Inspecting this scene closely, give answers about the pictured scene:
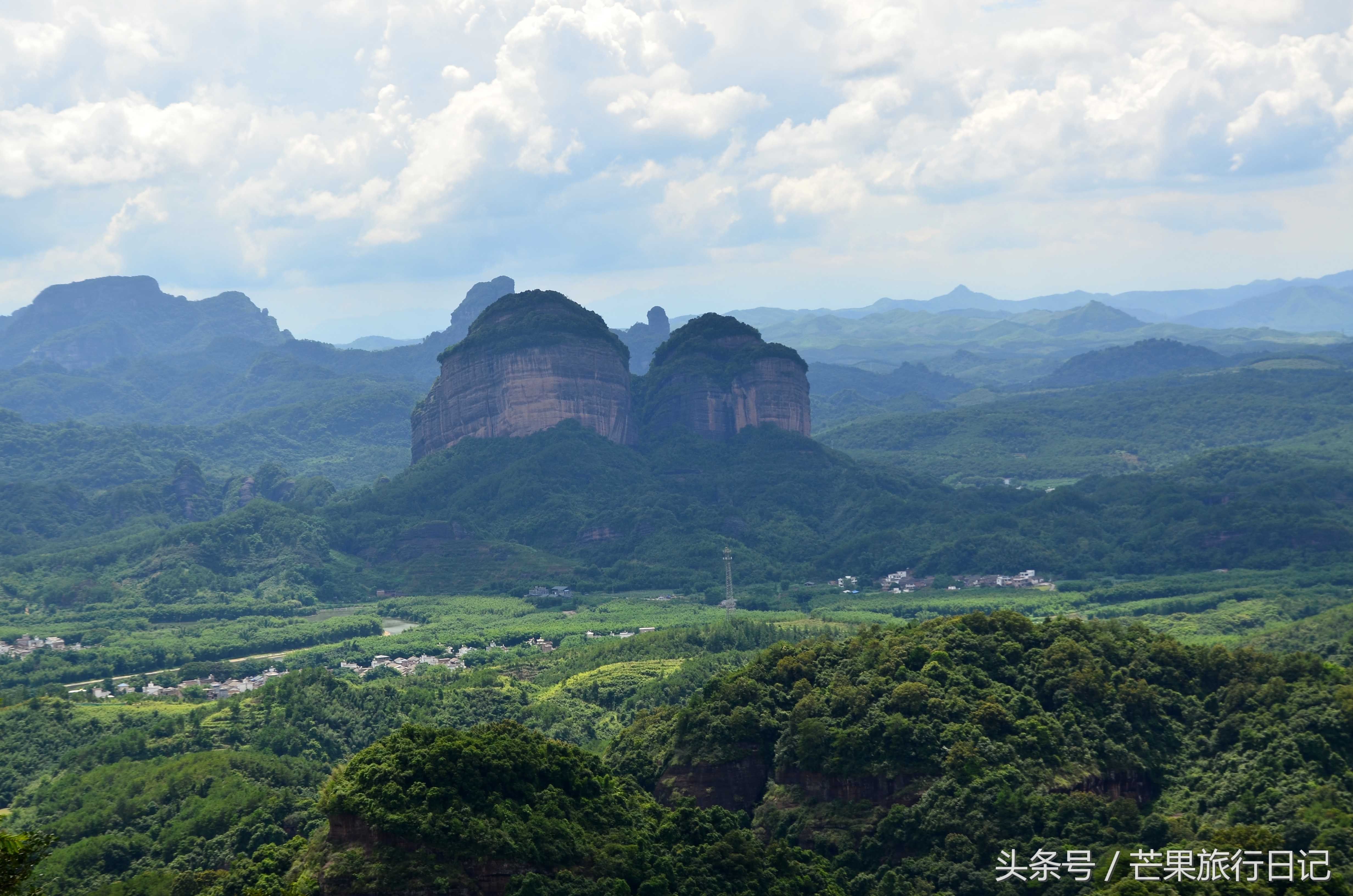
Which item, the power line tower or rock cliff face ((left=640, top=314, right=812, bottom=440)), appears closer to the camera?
the power line tower

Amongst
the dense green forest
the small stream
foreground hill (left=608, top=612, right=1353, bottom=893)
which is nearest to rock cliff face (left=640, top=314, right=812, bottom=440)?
the dense green forest

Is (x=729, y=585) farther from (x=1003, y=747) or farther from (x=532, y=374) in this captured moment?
(x=1003, y=747)

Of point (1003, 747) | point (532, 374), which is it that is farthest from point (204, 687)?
point (532, 374)

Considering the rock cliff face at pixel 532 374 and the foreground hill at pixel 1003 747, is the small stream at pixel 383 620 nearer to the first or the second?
the rock cliff face at pixel 532 374

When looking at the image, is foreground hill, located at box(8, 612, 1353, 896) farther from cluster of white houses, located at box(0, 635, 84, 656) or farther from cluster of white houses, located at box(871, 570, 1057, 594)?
cluster of white houses, located at box(871, 570, 1057, 594)

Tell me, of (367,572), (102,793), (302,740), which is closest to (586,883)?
(102,793)
